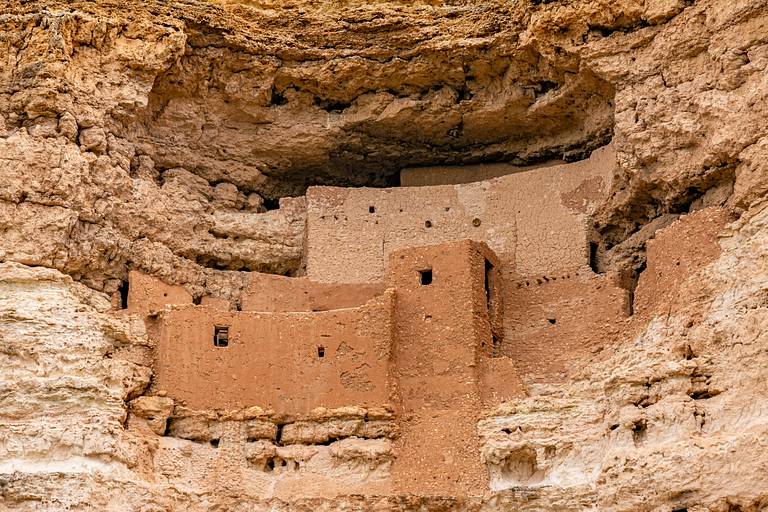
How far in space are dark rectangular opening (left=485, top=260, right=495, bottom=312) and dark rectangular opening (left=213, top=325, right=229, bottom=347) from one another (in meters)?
3.72

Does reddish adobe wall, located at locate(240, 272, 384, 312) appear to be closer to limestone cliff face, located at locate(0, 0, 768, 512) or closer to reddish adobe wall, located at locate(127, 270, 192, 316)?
limestone cliff face, located at locate(0, 0, 768, 512)

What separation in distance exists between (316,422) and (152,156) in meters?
5.72

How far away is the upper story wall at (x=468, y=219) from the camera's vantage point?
22.0 meters

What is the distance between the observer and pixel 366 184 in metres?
25.1

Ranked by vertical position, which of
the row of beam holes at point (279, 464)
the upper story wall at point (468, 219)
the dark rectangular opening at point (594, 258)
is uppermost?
the upper story wall at point (468, 219)

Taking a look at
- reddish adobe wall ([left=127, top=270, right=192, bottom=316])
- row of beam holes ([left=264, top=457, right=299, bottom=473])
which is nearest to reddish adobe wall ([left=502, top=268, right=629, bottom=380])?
row of beam holes ([left=264, top=457, right=299, bottom=473])

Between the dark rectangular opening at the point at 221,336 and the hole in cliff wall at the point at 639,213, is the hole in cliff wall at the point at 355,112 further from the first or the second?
the dark rectangular opening at the point at 221,336

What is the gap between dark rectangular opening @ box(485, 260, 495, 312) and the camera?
20.9 m

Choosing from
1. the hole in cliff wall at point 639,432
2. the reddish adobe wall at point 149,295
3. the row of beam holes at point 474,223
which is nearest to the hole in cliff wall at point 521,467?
the hole in cliff wall at point 639,432

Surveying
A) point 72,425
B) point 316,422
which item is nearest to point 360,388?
point 316,422

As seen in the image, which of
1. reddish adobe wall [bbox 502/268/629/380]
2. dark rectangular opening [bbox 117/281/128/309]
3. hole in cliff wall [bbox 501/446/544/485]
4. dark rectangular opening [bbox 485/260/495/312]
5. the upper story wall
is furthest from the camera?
the upper story wall

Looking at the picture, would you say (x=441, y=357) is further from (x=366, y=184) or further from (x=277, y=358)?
(x=366, y=184)

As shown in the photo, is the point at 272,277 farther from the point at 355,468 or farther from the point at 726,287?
the point at 726,287

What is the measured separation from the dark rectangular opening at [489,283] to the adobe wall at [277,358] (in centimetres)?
144
